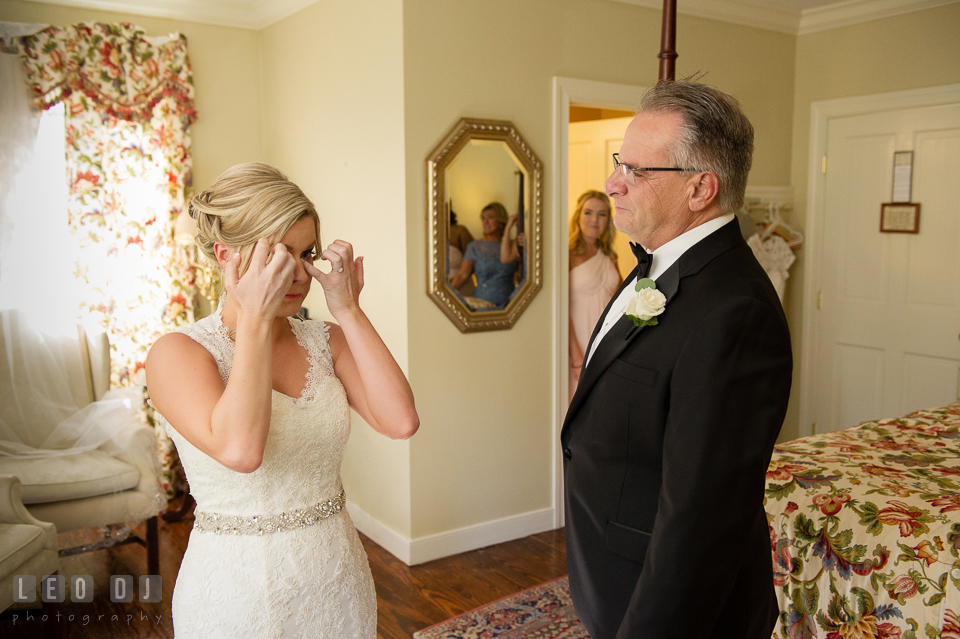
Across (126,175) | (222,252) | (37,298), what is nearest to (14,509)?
(37,298)

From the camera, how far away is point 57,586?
2.69 meters

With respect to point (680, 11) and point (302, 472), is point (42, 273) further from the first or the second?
point (680, 11)

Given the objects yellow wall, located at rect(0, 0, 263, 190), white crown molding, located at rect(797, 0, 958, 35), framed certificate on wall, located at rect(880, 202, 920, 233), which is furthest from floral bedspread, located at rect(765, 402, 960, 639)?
yellow wall, located at rect(0, 0, 263, 190)

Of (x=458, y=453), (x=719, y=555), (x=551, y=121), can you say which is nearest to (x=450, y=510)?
(x=458, y=453)

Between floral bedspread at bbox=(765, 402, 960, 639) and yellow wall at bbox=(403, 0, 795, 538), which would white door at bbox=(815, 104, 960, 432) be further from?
floral bedspread at bbox=(765, 402, 960, 639)

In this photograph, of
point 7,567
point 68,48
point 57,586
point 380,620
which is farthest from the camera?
point 68,48

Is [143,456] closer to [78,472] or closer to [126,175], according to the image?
[78,472]

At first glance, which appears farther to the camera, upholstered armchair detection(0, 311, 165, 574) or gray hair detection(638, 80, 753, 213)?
upholstered armchair detection(0, 311, 165, 574)

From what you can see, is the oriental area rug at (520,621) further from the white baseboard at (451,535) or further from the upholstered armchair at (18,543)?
Result: the upholstered armchair at (18,543)

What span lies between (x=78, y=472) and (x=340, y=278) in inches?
89.0

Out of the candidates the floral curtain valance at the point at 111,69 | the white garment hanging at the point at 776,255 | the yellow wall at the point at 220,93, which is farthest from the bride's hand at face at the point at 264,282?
the white garment hanging at the point at 776,255

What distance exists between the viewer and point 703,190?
4.49 feet

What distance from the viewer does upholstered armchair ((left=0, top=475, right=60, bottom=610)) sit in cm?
253

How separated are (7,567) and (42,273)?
5.62ft
